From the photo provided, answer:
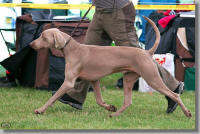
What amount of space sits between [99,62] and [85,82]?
0.51 m

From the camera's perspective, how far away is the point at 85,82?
5.25m

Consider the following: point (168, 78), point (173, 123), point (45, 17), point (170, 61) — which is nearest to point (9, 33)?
point (45, 17)

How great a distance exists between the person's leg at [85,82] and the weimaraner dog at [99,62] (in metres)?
0.32

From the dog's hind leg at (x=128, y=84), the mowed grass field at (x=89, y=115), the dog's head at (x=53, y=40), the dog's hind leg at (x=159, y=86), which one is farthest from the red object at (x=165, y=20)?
the dog's head at (x=53, y=40)

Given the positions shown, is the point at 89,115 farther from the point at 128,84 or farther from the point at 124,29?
the point at 124,29

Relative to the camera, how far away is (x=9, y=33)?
25.4ft

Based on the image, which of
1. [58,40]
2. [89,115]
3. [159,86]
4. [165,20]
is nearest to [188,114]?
[159,86]

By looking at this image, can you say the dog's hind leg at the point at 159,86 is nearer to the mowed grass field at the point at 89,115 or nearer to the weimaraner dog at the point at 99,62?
the weimaraner dog at the point at 99,62

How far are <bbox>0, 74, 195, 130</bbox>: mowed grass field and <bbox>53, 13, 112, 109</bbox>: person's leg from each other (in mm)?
138

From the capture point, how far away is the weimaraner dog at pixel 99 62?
4.72m

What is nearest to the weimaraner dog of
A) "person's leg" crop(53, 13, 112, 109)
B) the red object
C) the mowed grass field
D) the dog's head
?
the dog's head

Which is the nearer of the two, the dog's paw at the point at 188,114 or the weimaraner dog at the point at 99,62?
the weimaraner dog at the point at 99,62

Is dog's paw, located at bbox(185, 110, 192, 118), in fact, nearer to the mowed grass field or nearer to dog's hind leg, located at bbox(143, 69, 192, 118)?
the mowed grass field

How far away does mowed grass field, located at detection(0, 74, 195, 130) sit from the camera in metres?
4.36
